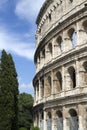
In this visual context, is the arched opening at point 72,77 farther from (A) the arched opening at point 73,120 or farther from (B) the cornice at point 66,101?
(A) the arched opening at point 73,120

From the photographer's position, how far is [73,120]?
1141 inches

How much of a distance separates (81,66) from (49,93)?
24.8 feet

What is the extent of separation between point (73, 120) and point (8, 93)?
584 cm

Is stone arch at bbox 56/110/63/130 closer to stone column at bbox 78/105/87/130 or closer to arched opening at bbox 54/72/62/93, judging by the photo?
arched opening at bbox 54/72/62/93

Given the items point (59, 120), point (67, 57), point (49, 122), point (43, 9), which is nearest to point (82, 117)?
point (59, 120)

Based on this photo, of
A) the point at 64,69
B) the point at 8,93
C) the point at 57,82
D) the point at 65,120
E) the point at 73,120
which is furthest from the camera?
the point at 57,82

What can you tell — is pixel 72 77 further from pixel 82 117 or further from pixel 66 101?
pixel 82 117

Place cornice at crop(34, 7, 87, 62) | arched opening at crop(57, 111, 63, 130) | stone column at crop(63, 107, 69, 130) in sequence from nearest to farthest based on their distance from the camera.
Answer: cornice at crop(34, 7, 87, 62)
stone column at crop(63, 107, 69, 130)
arched opening at crop(57, 111, 63, 130)

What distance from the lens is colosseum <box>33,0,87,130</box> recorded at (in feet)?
92.3

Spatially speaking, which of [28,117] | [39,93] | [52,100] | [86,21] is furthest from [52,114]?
[28,117]

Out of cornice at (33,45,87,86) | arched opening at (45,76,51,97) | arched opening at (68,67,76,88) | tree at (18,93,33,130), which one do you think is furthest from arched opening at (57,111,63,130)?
tree at (18,93,33,130)

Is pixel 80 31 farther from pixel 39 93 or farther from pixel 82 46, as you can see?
pixel 39 93

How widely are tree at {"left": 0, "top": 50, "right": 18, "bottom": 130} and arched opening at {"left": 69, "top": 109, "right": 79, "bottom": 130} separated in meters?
4.61

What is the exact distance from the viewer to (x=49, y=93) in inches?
1375
